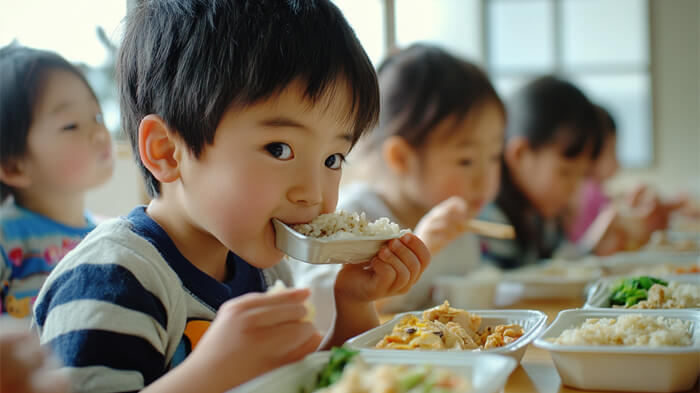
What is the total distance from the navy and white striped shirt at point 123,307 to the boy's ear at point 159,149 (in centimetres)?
8

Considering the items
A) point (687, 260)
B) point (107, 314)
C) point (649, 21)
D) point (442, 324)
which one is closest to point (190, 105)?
point (107, 314)

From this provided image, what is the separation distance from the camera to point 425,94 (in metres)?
2.09

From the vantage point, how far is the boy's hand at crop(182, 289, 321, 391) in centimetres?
72

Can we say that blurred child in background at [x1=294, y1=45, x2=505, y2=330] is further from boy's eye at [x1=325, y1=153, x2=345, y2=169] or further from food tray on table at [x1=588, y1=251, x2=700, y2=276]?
boy's eye at [x1=325, y1=153, x2=345, y2=169]

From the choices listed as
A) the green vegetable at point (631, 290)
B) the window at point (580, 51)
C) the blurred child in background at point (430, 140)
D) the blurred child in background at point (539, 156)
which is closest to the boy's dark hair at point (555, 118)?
the blurred child in background at point (539, 156)

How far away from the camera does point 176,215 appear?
104 centimetres

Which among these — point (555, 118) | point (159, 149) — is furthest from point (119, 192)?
point (555, 118)

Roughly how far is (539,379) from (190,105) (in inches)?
24.7

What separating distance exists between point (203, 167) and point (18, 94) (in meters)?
0.64

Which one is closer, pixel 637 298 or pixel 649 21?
pixel 637 298

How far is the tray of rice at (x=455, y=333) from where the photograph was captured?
874mm

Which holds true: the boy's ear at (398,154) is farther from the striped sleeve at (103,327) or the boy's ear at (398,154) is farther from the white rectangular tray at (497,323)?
the striped sleeve at (103,327)

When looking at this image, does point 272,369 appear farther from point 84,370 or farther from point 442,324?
point 442,324

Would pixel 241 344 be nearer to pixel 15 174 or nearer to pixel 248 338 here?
pixel 248 338
